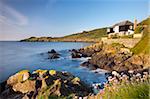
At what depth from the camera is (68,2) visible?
4055mm

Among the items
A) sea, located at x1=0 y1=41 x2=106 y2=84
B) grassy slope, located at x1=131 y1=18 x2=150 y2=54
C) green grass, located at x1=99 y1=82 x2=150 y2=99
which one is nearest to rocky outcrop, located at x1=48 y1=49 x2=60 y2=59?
sea, located at x1=0 y1=41 x2=106 y2=84

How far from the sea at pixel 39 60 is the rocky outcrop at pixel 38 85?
97 millimetres

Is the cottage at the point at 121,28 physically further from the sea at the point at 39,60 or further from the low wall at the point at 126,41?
the sea at the point at 39,60

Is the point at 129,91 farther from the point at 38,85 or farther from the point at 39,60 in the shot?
the point at 39,60

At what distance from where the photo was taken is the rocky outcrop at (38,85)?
382 centimetres

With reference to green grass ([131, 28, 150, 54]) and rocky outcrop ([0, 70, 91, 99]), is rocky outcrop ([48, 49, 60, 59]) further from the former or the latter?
green grass ([131, 28, 150, 54])

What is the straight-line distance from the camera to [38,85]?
3936 mm

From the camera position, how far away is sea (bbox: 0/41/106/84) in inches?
155

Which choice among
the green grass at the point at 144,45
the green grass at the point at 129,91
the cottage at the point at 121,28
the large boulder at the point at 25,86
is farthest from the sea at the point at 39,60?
the green grass at the point at 129,91

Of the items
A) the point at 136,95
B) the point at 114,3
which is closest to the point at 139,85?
the point at 136,95

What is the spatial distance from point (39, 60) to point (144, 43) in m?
1.46

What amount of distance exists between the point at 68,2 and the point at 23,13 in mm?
594

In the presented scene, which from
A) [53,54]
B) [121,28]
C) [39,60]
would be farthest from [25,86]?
[121,28]

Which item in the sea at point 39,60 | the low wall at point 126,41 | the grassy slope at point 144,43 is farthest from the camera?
the low wall at point 126,41
